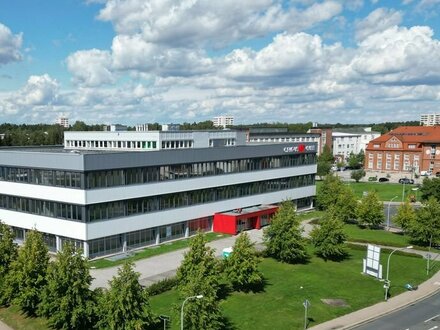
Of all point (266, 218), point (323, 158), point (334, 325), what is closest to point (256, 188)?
point (266, 218)

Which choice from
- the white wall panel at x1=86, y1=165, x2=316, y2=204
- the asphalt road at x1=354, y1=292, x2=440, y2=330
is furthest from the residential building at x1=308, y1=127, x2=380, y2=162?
the asphalt road at x1=354, y1=292, x2=440, y2=330

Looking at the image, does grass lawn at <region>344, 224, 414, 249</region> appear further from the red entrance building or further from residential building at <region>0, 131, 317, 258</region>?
residential building at <region>0, 131, 317, 258</region>

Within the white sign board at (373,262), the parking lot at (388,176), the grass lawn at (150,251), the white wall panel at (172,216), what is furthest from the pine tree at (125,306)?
the parking lot at (388,176)

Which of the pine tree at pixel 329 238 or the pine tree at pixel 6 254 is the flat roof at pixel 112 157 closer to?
the pine tree at pixel 6 254

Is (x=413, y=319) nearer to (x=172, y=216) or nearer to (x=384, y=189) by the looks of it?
(x=172, y=216)

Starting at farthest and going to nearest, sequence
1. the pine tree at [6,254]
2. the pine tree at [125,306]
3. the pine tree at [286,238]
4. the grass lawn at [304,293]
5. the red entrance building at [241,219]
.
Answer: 1. the red entrance building at [241,219]
2. the pine tree at [286,238]
3. the pine tree at [6,254]
4. the grass lawn at [304,293]
5. the pine tree at [125,306]

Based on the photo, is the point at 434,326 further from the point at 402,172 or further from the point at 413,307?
the point at 402,172
